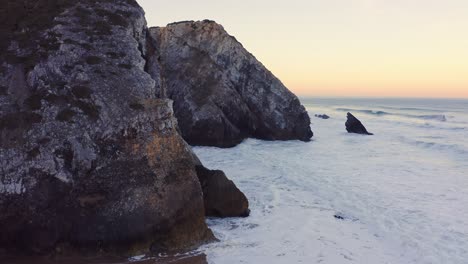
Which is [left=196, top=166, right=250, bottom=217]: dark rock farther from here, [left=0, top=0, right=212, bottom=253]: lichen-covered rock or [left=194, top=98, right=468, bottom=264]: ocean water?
[left=0, top=0, right=212, bottom=253]: lichen-covered rock

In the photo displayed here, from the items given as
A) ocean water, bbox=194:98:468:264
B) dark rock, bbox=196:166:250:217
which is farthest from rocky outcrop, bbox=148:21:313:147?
dark rock, bbox=196:166:250:217

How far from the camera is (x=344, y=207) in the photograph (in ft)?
44.4

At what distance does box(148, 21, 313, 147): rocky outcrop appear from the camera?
28.3 metres

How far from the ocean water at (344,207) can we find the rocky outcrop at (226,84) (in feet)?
14.2

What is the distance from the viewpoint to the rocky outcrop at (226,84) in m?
28.3

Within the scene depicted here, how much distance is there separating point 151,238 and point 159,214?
0.57m

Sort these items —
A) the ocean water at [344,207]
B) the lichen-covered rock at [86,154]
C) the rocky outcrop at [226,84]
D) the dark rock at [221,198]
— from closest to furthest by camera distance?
the lichen-covered rock at [86,154] → the ocean water at [344,207] → the dark rock at [221,198] → the rocky outcrop at [226,84]

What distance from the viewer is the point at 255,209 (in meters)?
12.9

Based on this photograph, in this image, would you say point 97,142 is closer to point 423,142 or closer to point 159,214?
point 159,214

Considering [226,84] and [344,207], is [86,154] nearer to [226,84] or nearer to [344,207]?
[344,207]

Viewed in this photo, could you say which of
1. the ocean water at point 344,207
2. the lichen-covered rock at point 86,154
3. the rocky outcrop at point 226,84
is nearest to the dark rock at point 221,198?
the ocean water at point 344,207

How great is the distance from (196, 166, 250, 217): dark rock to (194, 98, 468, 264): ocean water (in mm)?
299

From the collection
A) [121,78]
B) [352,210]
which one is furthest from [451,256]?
[121,78]

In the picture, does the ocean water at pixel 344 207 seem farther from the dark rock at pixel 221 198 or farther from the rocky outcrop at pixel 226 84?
the rocky outcrop at pixel 226 84
